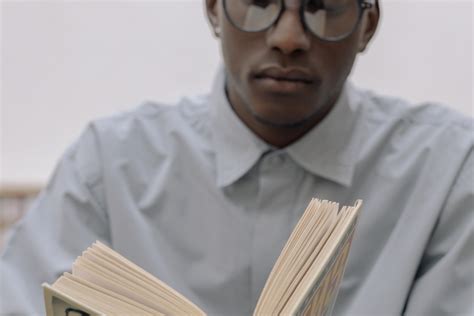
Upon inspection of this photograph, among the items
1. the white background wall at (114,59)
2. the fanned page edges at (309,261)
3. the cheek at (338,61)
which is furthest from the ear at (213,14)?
the white background wall at (114,59)

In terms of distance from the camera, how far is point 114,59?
1954mm

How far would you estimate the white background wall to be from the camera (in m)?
1.95

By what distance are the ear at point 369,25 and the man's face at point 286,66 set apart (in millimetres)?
25

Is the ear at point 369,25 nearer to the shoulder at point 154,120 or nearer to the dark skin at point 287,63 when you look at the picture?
the dark skin at point 287,63

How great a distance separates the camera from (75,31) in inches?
76.7

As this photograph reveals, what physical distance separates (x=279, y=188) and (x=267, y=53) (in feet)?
0.71

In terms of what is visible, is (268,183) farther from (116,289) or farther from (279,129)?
(116,289)

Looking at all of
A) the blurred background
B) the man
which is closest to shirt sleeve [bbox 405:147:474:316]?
the man

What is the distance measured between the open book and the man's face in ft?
1.19

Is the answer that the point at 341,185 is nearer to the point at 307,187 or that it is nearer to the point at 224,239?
the point at 307,187

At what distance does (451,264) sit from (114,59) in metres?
1.17

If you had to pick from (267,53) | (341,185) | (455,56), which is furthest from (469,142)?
(455,56)

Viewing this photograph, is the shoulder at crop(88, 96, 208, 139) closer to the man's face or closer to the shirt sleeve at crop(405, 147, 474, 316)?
the man's face

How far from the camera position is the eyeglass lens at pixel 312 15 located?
1029 millimetres
